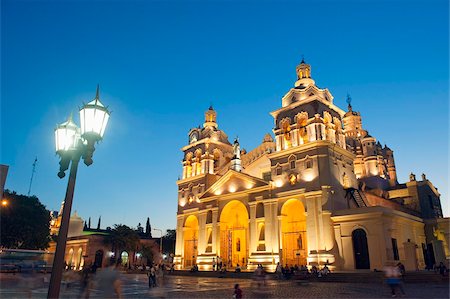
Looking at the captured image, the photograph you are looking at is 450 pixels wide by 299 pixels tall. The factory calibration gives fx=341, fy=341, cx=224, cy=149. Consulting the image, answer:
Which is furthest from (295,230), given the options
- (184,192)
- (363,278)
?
(184,192)

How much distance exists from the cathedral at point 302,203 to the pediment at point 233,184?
12cm

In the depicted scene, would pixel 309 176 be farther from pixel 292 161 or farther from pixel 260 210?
pixel 260 210

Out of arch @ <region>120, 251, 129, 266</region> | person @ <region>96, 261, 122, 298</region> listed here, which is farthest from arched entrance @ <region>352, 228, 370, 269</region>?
arch @ <region>120, 251, 129, 266</region>

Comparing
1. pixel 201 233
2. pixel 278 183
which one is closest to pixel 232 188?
pixel 278 183

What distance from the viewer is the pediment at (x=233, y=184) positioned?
125 feet

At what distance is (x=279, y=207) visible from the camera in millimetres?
34875

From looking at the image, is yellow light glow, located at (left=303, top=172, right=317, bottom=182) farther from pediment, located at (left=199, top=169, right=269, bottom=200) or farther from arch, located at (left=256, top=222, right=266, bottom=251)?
arch, located at (left=256, top=222, right=266, bottom=251)

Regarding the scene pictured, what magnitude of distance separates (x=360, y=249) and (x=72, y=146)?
2777cm

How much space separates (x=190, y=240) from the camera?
4578 centimetres

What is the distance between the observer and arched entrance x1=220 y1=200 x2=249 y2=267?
132 feet

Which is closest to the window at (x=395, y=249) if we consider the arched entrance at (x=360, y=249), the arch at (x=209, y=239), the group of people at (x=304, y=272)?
the arched entrance at (x=360, y=249)

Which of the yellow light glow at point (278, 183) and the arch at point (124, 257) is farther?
the arch at point (124, 257)

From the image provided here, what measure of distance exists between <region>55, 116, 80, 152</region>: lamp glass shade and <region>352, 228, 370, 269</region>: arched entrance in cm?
2753

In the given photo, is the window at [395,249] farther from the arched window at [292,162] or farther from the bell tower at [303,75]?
the bell tower at [303,75]
